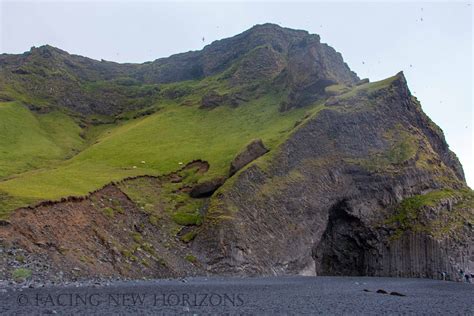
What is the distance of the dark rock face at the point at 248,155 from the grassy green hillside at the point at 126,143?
319cm

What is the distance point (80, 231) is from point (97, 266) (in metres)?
5.86

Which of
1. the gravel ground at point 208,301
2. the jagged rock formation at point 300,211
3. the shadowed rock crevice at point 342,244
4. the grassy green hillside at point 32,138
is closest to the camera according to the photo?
the gravel ground at point 208,301

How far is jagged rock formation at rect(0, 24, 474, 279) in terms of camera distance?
53.9 meters

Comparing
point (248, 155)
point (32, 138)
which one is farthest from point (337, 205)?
point (32, 138)

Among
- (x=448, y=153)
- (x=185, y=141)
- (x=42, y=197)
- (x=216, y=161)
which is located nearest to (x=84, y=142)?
(x=185, y=141)

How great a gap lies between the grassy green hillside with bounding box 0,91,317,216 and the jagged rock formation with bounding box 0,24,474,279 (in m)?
3.96

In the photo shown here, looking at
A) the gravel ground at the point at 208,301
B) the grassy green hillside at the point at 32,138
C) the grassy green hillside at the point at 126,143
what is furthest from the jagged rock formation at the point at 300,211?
the grassy green hillside at the point at 32,138

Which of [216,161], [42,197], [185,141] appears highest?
[185,141]

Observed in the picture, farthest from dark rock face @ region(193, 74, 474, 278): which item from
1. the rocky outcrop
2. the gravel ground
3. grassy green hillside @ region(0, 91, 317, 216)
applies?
the rocky outcrop

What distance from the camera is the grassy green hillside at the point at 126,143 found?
72.1m

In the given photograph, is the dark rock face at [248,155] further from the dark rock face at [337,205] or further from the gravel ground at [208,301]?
the gravel ground at [208,301]

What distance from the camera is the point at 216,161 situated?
8750cm

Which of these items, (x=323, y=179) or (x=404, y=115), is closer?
(x=323, y=179)

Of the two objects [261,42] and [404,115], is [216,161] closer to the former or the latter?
[404,115]
